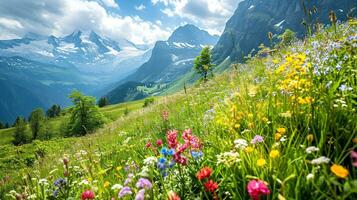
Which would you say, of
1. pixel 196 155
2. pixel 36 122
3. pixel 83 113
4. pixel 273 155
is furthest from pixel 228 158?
pixel 36 122

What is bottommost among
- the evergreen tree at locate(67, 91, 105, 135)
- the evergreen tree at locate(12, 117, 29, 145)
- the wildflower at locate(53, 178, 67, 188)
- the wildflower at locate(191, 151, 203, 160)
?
the evergreen tree at locate(12, 117, 29, 145)

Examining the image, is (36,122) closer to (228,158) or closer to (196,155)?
(196,155)

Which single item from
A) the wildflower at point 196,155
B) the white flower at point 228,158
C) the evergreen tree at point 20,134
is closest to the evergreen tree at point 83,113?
the evergreen tree at point 20,134

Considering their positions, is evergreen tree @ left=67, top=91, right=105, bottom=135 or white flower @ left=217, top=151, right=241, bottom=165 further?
evergreen tree @ left=67, top=91, right=105, bottom=135

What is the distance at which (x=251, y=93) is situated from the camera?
14.7ft

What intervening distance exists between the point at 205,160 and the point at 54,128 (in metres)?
116

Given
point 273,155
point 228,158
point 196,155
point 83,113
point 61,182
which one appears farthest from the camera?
point 83,113

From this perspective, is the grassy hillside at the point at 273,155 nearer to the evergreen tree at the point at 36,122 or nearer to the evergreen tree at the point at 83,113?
the evergreen tree at the point at 83,113

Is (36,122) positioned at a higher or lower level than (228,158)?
lower

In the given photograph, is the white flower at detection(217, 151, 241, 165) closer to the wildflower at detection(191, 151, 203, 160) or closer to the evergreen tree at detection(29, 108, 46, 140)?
the wildflower at detection(191, 151, 203, 160)

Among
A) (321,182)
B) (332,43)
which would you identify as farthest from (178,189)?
(332,43)

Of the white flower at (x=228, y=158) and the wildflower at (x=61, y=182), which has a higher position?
the white flower at (x=228, y=158)

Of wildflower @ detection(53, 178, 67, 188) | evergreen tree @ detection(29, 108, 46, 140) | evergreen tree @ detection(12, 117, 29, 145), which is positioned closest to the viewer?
wildflower @ detection(53, 178, 67, 188)

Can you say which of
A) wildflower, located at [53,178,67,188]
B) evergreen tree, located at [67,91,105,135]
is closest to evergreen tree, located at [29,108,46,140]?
evergreen tree, located at [67,91,105,135]
